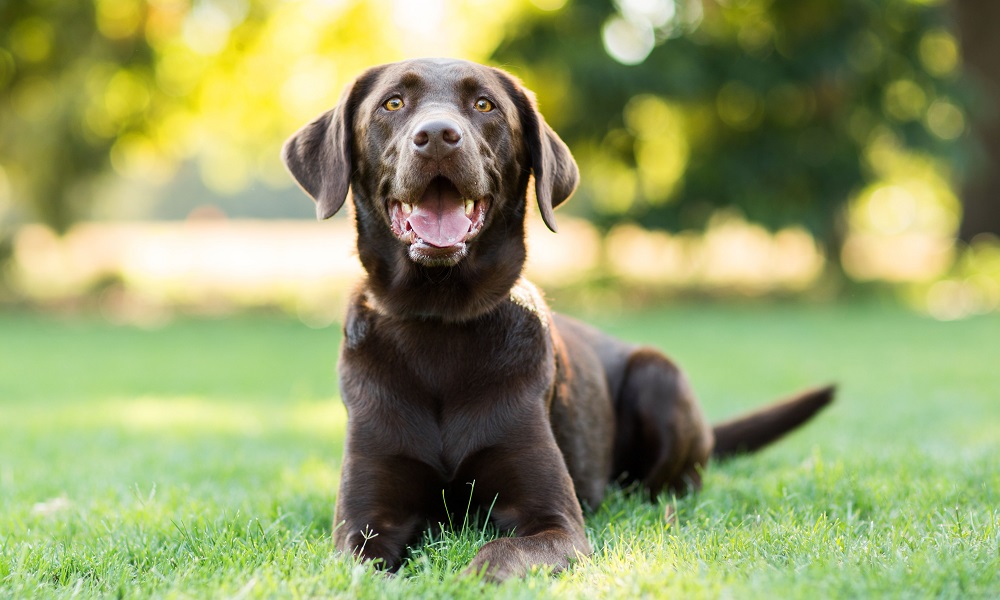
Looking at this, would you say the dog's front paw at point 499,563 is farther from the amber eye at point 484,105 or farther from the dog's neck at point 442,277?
the amber eye at point 484,105

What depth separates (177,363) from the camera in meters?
9.91

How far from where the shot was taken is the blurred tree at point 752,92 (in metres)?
14.5

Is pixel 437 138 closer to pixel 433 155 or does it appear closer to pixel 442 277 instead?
pixel 433 155

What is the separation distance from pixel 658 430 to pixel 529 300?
0.94 m

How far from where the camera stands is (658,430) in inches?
158

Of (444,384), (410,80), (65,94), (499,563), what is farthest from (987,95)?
(499,563)

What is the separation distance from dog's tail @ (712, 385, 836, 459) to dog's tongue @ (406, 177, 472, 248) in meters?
2.00

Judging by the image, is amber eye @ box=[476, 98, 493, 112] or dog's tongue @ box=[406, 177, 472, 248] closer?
dog's tongue @ box=[406, 177, 472, 248]

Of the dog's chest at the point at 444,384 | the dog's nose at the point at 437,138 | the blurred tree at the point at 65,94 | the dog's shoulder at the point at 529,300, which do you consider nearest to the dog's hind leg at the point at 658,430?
the dog's shoulder at the point at 529,300

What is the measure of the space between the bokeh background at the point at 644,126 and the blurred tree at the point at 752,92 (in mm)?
33

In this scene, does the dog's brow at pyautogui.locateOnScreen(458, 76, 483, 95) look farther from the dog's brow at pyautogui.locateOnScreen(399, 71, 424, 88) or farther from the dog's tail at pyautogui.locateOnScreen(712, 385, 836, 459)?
the dog's tail at pyautogui.locateOnScreen(712, 385, 836, 459)

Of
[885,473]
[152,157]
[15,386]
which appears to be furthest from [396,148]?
[152,157]

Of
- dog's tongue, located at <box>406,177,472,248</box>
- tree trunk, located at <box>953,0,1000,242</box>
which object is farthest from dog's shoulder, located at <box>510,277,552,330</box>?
tree trunk, located at <box>953,0,1000,242</box>

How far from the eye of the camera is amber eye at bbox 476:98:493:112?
331cm
